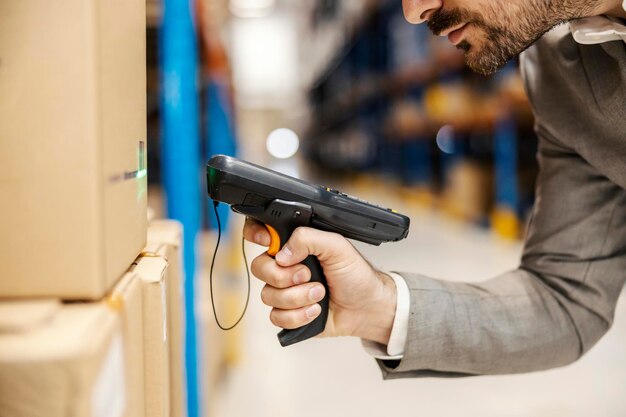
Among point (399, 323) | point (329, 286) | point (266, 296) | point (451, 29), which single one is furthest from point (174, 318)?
point (451, 29)

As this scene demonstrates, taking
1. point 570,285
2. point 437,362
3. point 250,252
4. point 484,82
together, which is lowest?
point 250,252

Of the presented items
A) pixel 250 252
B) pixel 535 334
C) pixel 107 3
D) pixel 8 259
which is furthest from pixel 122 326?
pixel 250 252

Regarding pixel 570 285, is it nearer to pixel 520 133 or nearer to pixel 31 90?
pixel 31 90

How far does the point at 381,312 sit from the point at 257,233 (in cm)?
27

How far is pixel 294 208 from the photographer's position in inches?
29.3

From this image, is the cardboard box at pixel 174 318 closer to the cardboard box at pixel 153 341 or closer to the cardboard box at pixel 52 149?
the cardboard box at pixel 153 341

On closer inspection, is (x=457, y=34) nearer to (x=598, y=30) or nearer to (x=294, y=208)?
(x=598, y=30)

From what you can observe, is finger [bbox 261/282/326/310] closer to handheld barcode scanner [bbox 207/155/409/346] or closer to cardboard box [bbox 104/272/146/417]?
handheld barcode scanner [bbox 207/155/409/346]

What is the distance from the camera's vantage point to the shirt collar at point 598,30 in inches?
33.0

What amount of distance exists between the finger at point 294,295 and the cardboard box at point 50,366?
1.33 ft

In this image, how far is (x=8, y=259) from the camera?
18.0 inches

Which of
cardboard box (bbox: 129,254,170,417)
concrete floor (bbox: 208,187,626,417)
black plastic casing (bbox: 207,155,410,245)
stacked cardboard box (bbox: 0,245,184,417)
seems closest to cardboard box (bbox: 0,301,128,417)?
stacked cardboard box (bbox: 0,245,184,417)

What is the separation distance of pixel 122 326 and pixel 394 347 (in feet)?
1.86

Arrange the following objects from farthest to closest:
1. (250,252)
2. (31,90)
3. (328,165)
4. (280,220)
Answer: (328,165)
(250,252)
(280,220)
(31,90)
